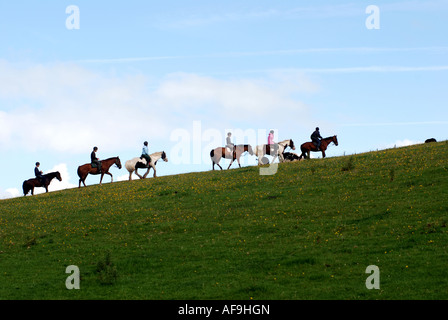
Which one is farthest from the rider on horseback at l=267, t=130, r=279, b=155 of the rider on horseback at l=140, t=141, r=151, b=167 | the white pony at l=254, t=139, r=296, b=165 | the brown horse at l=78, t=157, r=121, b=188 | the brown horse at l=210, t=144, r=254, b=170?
the brown horse at l=78, t=157, r=121, b=188

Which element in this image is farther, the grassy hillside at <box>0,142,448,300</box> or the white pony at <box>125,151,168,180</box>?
the white pony at <box>125,151,168,180</box>

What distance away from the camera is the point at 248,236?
84.3 feet

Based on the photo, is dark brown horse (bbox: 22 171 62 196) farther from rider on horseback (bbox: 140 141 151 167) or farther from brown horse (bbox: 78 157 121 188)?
rider on horseback (bbox: 140 141 151 167)

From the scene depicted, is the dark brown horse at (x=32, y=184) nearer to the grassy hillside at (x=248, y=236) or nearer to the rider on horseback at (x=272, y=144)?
the grassy hillside at (x=248, y=236)

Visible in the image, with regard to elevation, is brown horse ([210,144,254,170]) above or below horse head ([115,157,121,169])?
above

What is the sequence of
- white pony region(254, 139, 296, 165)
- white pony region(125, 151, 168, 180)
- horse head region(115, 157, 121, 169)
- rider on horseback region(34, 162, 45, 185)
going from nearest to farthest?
rider on horseback region(34, 162, 45, 185), horse head region(115, 157, 121, 169), white pony region(125, 151, 168, 180), white pony region(254, 139, 296, 165)

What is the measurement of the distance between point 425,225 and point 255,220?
8.08m

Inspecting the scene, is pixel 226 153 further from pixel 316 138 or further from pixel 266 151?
pixel 316 138

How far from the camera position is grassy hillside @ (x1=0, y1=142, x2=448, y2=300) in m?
19.3

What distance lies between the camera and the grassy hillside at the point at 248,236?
1933 cm

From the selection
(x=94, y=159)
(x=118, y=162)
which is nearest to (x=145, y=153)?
(x=118, y=162)

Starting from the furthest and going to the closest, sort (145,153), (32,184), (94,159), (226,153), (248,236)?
(226,153) < (32,184) < (145,153) < (94,159) < (248,236)
